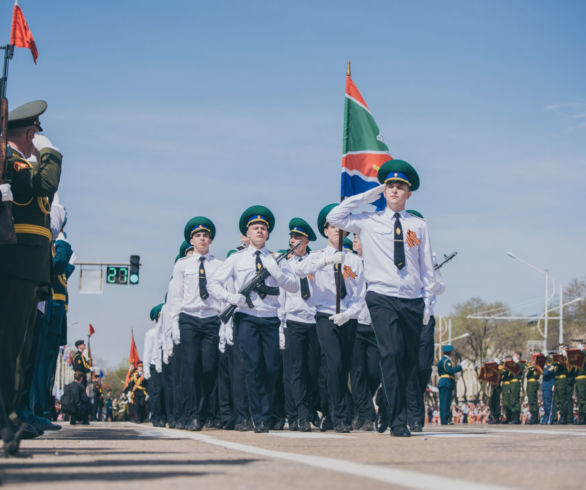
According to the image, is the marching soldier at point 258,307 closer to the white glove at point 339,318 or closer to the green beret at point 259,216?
the green beret at point 259,216

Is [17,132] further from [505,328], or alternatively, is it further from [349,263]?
[505,328]

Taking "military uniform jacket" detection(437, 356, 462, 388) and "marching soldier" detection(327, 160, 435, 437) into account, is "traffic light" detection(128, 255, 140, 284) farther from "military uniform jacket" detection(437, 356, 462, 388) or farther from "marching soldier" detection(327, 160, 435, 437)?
"marching soldier" detection(327, 160, 435, 437)

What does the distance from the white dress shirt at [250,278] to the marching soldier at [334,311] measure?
43 centimetres

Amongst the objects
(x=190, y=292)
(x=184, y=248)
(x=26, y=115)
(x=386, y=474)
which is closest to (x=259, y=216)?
(x=190, y=292)

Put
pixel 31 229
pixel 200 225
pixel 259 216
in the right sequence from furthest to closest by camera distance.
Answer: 1. pixel 200 225
2. pixel 259 216
3. pixel 31 229

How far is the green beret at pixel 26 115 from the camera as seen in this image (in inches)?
295

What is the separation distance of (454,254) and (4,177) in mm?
13588

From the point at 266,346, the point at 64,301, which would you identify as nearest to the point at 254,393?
the point at 266,346

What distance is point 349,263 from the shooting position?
495 inches

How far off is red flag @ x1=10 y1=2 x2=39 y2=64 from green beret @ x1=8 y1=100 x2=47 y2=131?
4111 millimetres

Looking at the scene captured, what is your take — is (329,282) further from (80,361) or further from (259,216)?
(80,361)

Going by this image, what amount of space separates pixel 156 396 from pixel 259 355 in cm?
912

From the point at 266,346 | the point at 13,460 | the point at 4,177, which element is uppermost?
the point at 4,177

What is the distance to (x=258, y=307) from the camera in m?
11.5
